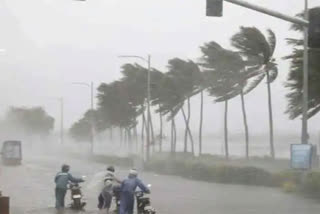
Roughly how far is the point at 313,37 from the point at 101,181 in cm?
846

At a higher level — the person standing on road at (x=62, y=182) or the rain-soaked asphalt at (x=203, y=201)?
the person standing on road at (x=62, y=182)

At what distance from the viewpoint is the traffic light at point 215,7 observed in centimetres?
1565

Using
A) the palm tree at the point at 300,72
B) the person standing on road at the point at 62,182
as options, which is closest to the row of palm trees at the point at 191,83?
the palm tree at the point at 300,72

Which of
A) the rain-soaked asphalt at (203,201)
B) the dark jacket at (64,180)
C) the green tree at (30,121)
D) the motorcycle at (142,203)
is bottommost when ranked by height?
the rain-soaked asphalt at (203,201)

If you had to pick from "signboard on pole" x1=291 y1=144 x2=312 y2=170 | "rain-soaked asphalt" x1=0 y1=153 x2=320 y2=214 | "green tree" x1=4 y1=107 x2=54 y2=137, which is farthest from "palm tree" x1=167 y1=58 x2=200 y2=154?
"green tree" x1=4 y1=107 x2=54 y2=137

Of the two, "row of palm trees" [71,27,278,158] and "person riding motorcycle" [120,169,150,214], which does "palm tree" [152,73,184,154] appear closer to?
"row of palm trees" [71,27,278,158]

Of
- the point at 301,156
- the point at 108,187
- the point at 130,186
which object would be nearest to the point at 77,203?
the point at 108,187

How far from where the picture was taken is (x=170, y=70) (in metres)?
63.7

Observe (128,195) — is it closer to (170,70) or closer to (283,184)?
(283,184)

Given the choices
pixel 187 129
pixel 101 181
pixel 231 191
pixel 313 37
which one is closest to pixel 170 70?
pixel 187 129

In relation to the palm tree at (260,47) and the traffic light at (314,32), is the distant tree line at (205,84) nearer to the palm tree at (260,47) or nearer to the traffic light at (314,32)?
the palm tree at (260,47)

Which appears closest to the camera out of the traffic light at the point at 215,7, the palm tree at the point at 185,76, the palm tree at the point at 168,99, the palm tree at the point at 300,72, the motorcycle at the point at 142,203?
the traffic light at the point at 215,7

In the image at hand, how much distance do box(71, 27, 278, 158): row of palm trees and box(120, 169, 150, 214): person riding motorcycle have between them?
2890 cm

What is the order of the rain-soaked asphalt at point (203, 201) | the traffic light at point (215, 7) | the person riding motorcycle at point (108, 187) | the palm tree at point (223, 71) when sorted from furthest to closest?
1. the palm tree at point (223, 71)
2. the rain-soaked asphalt at point (203, 201)
3. the person riding motorcycle at point (108, 187)
4. the traffic light at point (215, 7)
